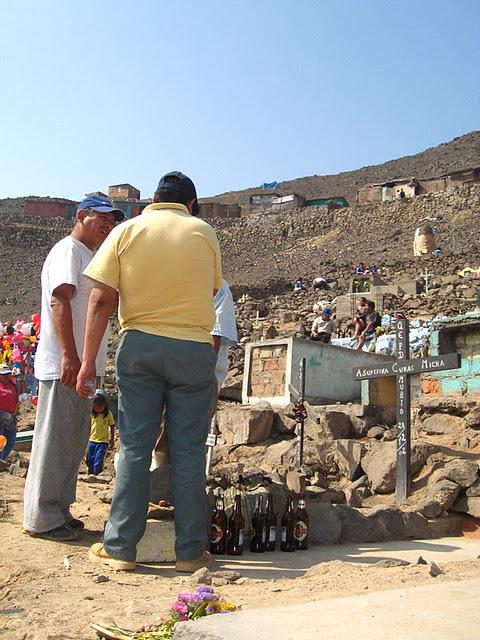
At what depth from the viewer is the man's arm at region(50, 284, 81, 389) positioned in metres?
4.00

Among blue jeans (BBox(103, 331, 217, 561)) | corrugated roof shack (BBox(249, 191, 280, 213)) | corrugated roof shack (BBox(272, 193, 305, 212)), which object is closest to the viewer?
blue jeans (BBox(103, 331, 217, 561))

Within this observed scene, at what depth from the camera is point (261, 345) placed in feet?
37.7

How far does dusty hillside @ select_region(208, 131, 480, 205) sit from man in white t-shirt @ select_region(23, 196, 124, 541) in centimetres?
7370

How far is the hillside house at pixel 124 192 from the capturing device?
75.1 meters

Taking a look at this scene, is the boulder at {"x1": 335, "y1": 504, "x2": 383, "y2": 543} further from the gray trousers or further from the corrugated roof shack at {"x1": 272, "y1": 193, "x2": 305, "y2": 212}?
the corrugated roof shack at {"x1": 272, "y1": 193, "x2": 305, "y2": 212}

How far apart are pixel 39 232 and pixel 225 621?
6552 cm

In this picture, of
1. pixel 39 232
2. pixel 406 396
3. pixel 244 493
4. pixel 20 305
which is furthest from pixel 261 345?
pixel 39 232

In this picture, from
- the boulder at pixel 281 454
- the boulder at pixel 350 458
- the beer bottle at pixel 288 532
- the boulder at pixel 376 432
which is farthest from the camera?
the boulder at pixel 376 432

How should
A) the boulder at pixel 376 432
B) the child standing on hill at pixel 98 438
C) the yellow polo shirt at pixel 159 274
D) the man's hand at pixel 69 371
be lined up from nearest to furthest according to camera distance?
the yellow polo shirt at pixel 159 274 → the man's hand at pixel 69 371 → the boulder at pixel 376 432 → the child standing on hill at pixel 98 438

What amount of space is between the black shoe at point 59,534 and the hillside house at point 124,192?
71766 millimetres

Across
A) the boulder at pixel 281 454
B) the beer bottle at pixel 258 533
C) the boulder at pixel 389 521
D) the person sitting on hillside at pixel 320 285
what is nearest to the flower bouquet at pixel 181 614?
the beer bottle at pixel 258 533

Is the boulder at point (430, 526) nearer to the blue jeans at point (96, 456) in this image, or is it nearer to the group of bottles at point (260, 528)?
the group of bottles at point (260, 528)

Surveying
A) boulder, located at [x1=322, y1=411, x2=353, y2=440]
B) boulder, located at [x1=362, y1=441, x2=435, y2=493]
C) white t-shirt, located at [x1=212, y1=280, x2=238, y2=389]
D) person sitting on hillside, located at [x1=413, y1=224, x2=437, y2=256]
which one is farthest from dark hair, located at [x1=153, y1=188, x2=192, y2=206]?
person sitting on hillside, located at [x1=413, y1=224, x2=437, y2=256]

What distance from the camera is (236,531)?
4.34m
